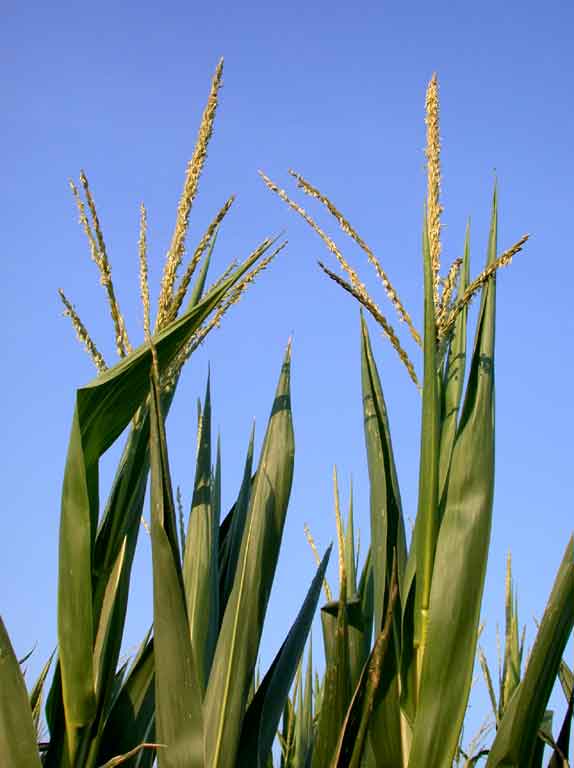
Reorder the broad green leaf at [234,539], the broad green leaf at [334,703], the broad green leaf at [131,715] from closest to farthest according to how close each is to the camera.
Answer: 1. the broad green leaf at [334,703]
2. the broad green leaf at [131,715]
3. the broad green leaf at [234,539]

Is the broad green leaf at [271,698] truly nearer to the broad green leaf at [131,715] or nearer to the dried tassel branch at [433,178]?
the broad green leaf at [131,715]

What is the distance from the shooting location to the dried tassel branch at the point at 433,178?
6.87 feet

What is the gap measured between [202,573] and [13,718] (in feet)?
1.63

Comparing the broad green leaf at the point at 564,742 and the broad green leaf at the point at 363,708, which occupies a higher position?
the broad green leaf at the point at 363,708

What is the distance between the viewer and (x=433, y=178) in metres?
2.15

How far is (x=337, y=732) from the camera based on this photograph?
1.86 meters

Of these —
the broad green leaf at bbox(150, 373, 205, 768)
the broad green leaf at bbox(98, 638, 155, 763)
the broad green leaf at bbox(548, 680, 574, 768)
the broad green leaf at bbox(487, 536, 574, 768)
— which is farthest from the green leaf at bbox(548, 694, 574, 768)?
the broad green leaf at bbox(98, 638, 155, 763)

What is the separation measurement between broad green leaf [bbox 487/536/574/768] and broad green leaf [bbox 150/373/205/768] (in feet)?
1.80

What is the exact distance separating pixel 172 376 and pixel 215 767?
0.83m

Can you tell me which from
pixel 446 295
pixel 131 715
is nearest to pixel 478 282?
pixel 446 295

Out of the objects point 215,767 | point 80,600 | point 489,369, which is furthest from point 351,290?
point 215,767

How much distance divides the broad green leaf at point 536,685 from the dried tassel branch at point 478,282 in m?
0.55

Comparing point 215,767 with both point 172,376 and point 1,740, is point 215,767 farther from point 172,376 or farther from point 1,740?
point 172,376

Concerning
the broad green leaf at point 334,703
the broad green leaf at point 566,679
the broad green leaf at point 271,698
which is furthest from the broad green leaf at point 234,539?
the broad green leaf at point 566,679
